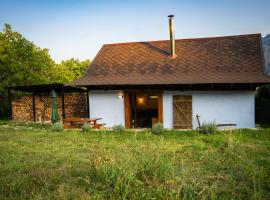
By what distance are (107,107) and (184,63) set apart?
5.10 metres

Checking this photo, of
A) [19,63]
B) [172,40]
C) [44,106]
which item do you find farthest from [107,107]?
[19,63]

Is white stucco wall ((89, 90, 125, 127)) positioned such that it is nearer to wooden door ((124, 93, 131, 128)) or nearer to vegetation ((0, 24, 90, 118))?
wooden door ((124, 93, 131, 128))

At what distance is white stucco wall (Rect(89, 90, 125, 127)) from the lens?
54.3 feet

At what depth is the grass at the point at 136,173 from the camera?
182 inches

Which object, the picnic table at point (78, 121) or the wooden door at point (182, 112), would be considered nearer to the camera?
the picnic table at point (78, 121)

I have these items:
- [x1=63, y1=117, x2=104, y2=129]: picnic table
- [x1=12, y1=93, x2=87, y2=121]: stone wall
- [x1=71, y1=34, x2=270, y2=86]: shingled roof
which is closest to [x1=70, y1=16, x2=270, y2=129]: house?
[x1=71, y1=34, x2=270, y2=86]: shingled roof

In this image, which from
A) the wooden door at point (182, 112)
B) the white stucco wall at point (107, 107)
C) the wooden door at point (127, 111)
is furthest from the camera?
the white stucco wall at point (107, 107)

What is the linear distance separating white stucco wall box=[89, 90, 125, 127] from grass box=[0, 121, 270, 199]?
7.09 m

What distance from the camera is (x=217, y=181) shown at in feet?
17.5

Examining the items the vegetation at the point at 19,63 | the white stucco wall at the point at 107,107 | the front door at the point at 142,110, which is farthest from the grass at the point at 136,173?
the vegetation at the point at 19,63

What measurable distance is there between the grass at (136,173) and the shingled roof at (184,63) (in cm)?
630

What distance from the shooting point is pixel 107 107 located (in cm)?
1675

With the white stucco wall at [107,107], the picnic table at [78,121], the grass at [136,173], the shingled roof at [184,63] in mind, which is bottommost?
the grass at [136,173]

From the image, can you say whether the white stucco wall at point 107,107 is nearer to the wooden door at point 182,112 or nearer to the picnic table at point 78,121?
the picnic table at point 78,121
